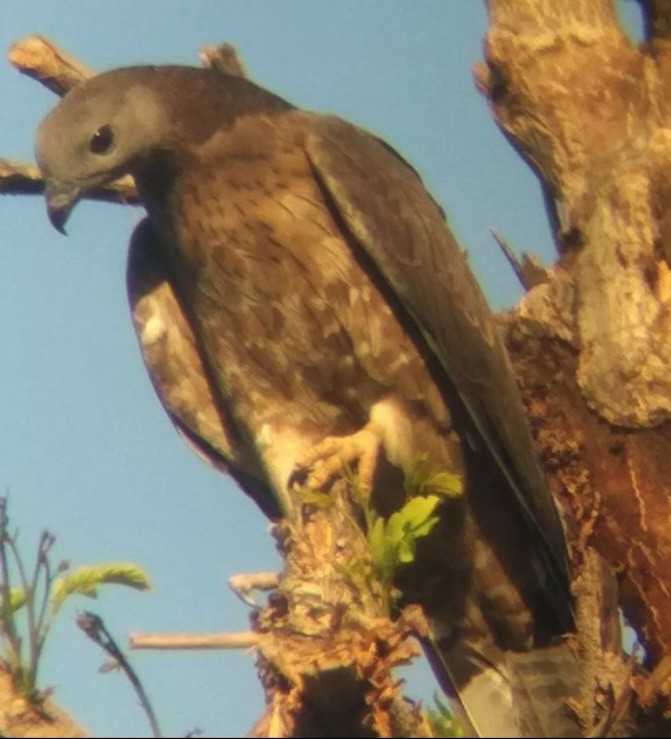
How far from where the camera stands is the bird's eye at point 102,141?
571cm

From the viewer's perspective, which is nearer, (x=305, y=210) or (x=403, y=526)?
(x=403, y=526)

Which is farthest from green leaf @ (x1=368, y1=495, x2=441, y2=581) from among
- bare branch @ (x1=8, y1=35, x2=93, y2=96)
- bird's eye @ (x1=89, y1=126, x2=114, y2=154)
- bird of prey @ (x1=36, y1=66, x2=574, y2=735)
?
bare branch @ (x1=8, y1=35, x2=93, y2=96)

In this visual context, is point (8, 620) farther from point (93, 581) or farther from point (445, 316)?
point (445, 316)

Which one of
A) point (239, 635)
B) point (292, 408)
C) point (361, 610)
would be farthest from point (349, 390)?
point (239, 635)

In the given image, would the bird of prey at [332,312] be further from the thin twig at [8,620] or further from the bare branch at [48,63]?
the thin twig at [8,620]

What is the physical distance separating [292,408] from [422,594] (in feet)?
3.12

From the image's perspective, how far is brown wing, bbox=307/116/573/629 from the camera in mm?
5410

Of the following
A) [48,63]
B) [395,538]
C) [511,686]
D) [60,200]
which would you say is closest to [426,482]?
[395,538]

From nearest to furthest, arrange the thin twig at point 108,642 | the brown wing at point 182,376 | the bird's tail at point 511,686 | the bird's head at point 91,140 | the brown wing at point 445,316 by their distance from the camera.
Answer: the thin twig at point 108,642
the bird's tail at point 511,686
the brown wing at point 445,316
the bird's head at point 91,140
the brown wing at point 182,376

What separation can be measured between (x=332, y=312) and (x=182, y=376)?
3.18 feet

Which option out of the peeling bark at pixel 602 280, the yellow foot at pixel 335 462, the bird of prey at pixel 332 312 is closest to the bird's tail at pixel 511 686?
the bird of prey at pixel 332 312

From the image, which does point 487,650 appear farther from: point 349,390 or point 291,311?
point 291,311

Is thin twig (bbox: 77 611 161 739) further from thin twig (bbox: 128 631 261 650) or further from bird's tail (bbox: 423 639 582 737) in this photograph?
bird's tail (bbox: 423 639 582 737)

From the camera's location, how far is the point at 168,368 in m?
6.10
